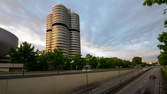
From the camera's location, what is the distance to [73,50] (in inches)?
6033

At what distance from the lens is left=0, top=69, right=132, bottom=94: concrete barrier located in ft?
32.6

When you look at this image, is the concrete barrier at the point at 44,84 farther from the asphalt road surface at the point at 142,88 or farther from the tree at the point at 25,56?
the tree at the point at 25,56

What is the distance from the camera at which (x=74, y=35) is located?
161 meters

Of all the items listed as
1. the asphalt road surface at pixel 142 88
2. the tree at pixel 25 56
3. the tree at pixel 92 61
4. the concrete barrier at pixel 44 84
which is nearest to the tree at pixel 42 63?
the tree at pixel 25 56

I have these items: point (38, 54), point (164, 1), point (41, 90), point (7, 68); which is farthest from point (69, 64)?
point (164, 1)

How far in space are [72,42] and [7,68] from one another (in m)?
107

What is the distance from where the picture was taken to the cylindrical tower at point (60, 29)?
5535 inches

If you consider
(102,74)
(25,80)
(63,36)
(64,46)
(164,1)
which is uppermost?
(63,36)

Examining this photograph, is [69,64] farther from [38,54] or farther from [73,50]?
[73,50]

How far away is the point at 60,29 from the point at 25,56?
9001 centimetres

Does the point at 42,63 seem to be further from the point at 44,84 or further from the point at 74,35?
the point at 74,35

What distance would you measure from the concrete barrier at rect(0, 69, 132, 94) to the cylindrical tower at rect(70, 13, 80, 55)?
132m

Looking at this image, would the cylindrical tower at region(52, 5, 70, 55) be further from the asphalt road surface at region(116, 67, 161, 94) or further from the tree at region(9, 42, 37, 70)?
the asphalt road surface at region(116, 67, 161, 94)

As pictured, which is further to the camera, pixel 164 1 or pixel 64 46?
pixel 64 46
